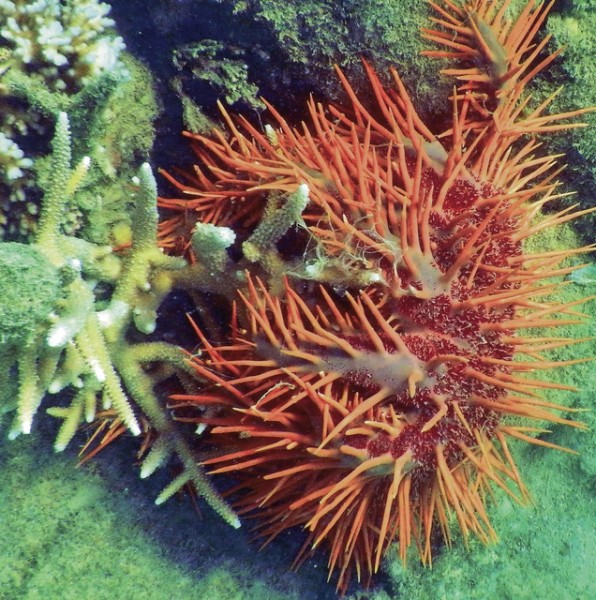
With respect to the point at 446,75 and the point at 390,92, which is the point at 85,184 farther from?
the point at 446,75

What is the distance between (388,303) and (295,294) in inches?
14.6

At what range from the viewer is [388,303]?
7.75ft

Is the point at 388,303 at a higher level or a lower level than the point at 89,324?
higher

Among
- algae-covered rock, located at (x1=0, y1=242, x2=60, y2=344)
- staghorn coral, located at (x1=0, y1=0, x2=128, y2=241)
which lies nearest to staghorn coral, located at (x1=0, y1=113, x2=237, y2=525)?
algae-covered rock, located at (x1=0, y1=242, x2=60, y2=344)

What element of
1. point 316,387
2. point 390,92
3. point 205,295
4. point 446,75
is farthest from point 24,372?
point 446,75

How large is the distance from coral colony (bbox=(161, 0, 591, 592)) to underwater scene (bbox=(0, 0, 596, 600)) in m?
0.01

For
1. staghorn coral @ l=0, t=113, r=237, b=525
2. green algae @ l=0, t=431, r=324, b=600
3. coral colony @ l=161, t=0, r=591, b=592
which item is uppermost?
coral colony @ l=161, t=0, r=591, b=592

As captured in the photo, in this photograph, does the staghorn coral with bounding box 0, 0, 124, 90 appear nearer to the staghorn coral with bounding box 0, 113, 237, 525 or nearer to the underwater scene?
the underwater scene

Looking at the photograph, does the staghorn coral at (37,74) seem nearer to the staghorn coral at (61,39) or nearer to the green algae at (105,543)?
the staghorn coral at (61,39)

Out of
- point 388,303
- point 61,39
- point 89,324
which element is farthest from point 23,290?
point 388,303

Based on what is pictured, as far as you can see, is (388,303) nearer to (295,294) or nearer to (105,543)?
(295,294)

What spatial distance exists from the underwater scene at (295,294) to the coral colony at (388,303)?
0.01 meters

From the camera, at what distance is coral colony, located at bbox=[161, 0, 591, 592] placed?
2287 millimetres

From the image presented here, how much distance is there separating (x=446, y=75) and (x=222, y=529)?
8.67ft
